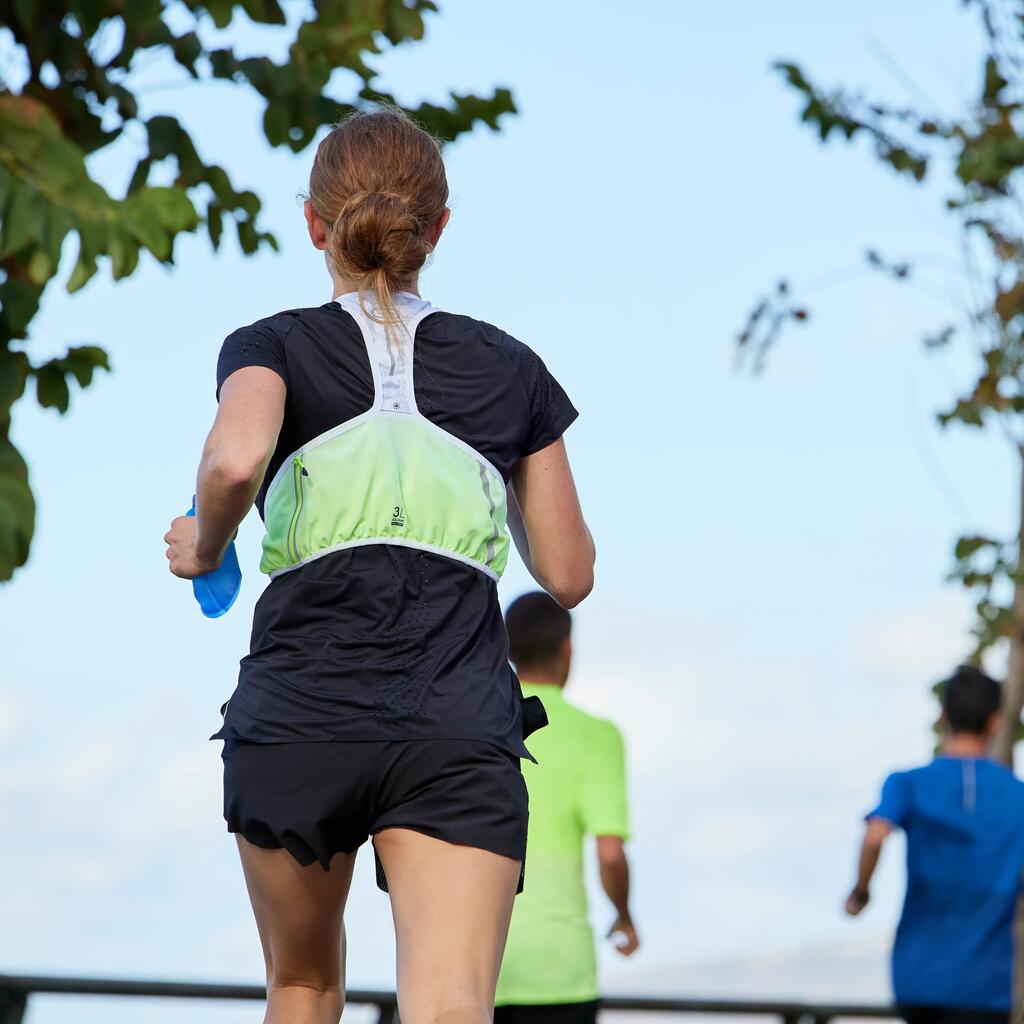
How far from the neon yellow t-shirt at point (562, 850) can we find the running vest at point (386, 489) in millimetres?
1856

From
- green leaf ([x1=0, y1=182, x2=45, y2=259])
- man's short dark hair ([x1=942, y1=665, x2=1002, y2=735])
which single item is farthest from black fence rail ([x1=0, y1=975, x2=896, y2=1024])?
green leaf ([x1=0, y1=182, x2=45, y2=259])

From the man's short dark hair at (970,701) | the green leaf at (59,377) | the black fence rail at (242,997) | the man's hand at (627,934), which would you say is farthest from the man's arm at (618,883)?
the green leaf at (59,377)

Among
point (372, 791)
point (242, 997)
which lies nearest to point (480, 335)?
point (372, 791)

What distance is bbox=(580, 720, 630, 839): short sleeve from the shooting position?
4.38 m

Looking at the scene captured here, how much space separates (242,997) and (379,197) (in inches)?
191

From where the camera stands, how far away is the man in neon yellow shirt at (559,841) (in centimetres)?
427

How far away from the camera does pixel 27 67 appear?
527 centimetres

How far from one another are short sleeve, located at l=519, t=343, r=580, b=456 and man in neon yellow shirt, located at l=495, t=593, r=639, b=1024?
1.78 meters

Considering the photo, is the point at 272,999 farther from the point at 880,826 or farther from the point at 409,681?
the point at 880,826

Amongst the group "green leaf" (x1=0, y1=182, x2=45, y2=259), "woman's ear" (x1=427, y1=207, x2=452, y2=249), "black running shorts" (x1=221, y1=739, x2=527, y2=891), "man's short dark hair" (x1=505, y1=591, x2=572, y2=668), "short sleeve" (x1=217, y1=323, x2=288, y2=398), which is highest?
"green leaf" (x1=0, y1=182, x2=45, y2=259)

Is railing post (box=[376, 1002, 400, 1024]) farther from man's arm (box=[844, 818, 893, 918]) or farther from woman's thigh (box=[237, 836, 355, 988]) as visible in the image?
woman's thigh (box=[237, 836, 355, 988])

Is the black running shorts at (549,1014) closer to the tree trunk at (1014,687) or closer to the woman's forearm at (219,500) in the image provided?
A: the woman's forearm at (219,500)

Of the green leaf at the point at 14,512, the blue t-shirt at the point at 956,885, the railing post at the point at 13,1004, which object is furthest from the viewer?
the railing post at the point at 13,1004

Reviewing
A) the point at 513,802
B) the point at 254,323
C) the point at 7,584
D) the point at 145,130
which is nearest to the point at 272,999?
the point at 513,802
